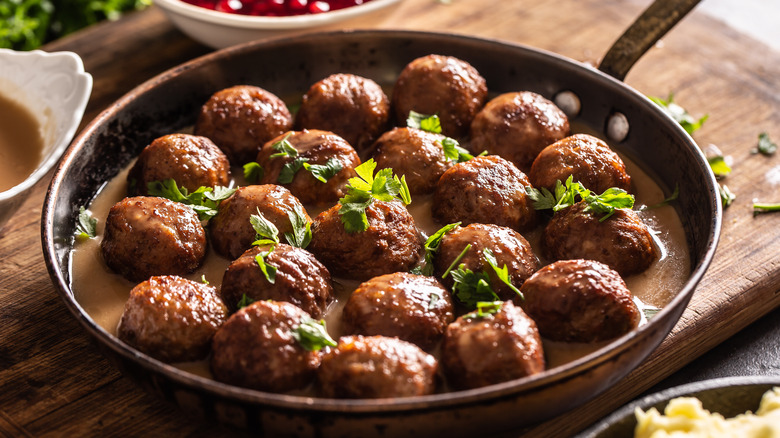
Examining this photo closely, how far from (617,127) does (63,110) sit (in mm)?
2566

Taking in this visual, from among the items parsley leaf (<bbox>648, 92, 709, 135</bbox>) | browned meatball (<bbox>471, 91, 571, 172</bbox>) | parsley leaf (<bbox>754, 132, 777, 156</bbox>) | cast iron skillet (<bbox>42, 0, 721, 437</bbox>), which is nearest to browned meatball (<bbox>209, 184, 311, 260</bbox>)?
cast iron skillet (<bbox>42, 0, 721, 437</bbox>)

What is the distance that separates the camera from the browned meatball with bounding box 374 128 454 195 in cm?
354

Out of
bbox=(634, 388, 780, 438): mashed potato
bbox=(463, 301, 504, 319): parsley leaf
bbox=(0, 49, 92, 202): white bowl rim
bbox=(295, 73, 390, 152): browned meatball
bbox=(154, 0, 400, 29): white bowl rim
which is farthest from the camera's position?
bbox=(154, 0, 400, 29): white bowl rim

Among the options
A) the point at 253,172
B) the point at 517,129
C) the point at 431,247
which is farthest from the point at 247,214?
the point at 517,129

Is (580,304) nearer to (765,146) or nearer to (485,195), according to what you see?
(485,195)

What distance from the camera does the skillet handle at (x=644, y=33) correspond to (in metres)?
3.91

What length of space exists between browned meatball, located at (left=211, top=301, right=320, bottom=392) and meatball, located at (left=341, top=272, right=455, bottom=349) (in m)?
0.22

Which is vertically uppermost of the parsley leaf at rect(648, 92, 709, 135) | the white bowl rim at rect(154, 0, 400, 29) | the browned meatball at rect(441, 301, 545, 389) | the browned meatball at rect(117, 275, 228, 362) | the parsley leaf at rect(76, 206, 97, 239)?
the white bowl rim at rect(154, 0, 400, 29)

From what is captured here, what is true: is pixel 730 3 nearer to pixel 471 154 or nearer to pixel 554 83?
pixel 554 83

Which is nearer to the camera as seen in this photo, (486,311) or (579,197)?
(486,311)

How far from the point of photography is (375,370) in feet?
8.27

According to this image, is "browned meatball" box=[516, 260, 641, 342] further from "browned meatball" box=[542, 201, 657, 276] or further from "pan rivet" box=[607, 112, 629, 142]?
"pan rivet" box=[607, 112, 629, 142]

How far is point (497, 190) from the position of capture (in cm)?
331

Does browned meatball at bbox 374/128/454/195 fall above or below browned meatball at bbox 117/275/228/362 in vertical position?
above
